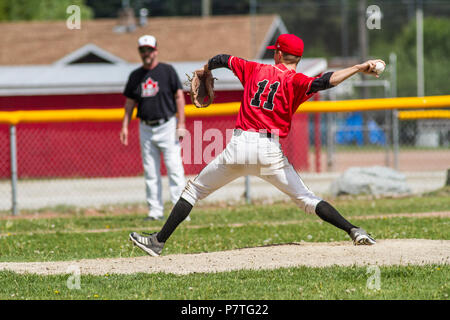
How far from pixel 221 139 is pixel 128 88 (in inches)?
193

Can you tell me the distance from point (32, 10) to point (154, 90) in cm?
3227

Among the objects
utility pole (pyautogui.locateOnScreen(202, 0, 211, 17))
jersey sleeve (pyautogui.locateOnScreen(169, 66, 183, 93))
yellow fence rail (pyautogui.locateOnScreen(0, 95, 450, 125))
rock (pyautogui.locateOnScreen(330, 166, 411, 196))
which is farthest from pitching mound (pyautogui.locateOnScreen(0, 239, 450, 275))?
utility pole (pyautogui.locateOnScreen(202, 0, 211, 17))

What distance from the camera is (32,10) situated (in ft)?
133

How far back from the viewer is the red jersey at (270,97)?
22.7ft

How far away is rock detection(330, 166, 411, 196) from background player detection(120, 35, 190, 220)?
12.8 feet

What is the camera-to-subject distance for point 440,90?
31078mm

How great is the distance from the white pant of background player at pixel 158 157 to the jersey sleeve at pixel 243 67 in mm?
3279

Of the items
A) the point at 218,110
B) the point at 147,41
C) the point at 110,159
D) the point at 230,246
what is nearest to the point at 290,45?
the point at 230,246

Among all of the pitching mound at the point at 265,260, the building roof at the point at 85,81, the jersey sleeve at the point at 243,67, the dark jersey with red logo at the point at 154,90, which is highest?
the jersey sleeve at the point at 243,67

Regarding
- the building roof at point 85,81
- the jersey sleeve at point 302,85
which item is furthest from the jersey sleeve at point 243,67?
the building roof at point 85,81

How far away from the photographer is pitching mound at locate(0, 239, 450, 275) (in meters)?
6.89

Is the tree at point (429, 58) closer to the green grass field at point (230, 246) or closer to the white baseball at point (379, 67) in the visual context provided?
the green grass field at point (230, 246)

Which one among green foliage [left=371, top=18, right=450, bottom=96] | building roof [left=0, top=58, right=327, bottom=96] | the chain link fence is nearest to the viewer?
the chain link fence

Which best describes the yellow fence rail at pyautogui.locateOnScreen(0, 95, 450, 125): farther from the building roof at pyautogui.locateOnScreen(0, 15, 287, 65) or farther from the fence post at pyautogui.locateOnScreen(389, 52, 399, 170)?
the building roof at pyautogui.locateOnScreen(0, 15, 287, 65)
